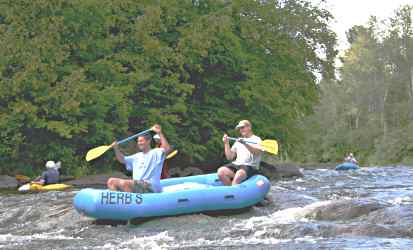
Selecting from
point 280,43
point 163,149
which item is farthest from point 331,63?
point 163,149

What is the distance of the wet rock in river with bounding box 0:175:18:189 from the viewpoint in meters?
17.2

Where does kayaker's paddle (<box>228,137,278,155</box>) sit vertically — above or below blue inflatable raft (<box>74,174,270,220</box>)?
above

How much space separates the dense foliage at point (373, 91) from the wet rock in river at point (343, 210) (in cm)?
3704

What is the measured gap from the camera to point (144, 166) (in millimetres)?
10266

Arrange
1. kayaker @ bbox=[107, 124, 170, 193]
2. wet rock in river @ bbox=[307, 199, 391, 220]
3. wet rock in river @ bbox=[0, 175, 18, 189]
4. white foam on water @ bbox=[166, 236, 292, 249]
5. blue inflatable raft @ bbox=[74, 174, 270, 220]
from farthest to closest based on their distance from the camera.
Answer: wet rock in river @ bbox=[0, 175, 18, 189]
kayaker @ bbox=[107, 124, 170, 193]
blue inflatable raft @ bbox=[74, 174, 270, 220]
wet rock in river @ bbox=[307, 199, 391, 220]
white foam on water @ bbox=[166, 236, 292, 249]

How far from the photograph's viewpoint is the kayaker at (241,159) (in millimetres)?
10961

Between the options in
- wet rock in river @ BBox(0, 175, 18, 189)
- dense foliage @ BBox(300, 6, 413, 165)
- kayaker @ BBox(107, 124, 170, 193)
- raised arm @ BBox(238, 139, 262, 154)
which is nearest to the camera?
kayaker @ BBox(107, 124, 170, 193)

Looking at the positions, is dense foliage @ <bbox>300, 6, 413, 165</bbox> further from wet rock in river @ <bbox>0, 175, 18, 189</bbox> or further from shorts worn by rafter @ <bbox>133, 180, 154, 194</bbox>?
shorts worn by rafter @ <bbox>133, 180, 154, 194</bbox>

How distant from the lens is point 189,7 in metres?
21.2

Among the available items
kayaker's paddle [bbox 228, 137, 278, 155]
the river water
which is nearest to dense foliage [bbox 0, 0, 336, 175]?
the river water

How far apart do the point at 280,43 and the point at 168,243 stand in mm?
Result: 15088

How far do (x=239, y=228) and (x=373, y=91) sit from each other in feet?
136

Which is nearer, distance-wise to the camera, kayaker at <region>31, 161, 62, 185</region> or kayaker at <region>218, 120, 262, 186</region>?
kayaker at <region>218, 120, 262, 186</region>

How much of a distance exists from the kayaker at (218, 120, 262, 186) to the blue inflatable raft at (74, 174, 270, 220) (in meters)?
0.15
